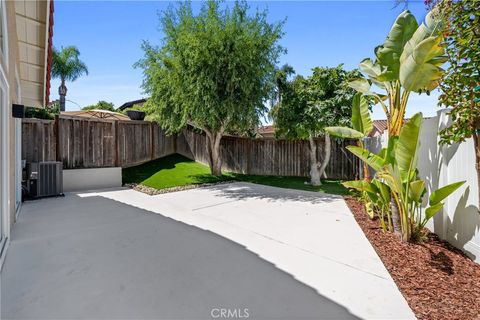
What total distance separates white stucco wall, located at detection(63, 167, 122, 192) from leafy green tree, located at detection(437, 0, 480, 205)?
10.3 meters

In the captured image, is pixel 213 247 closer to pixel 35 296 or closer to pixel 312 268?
pixel 312 268

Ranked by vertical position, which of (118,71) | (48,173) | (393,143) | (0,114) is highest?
(118,71)

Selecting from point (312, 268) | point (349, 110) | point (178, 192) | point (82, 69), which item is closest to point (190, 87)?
point (178, 192)

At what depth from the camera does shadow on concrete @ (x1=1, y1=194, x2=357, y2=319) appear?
2414 millimetres

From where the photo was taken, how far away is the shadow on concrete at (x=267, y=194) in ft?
25.4

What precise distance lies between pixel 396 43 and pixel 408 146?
1.76 meters

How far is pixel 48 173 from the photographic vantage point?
7605mm

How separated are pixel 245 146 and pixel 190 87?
17.1 ft

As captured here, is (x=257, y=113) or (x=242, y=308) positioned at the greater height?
(x=257, y=113)

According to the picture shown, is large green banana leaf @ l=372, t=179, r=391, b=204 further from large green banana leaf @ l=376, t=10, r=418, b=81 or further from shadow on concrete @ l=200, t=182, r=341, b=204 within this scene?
shadow on concrete @ l=200, t=182, r=341, b=204

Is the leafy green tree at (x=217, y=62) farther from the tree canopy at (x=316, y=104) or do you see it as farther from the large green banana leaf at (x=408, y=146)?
the large green banana leaf at (x=408, y=146)

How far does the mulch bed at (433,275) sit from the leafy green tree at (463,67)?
4.05 feet

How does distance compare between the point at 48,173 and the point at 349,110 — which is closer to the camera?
the point at 48,173

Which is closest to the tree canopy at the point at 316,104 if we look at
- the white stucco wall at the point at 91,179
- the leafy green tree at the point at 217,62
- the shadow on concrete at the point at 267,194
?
the leafy green tree at the point at 217,62
